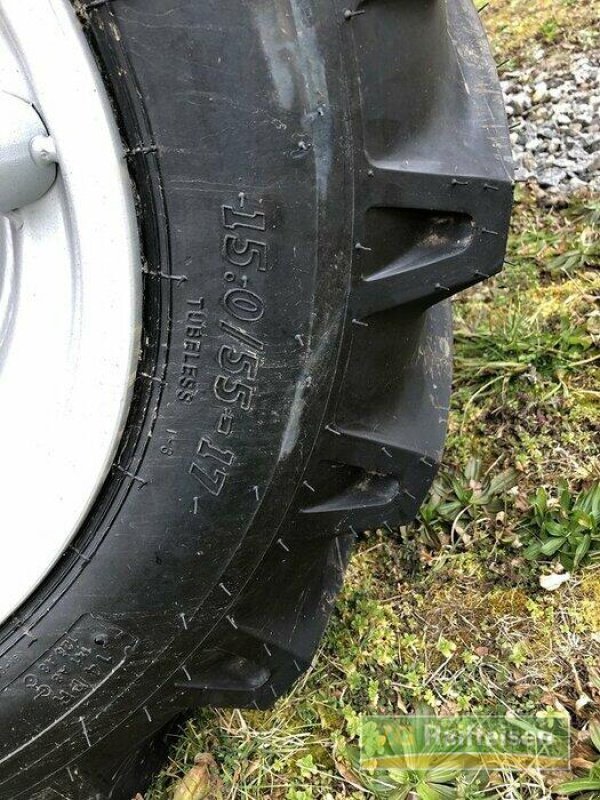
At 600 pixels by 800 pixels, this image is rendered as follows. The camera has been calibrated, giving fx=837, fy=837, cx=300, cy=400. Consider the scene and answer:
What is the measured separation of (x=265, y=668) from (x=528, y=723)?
455mm

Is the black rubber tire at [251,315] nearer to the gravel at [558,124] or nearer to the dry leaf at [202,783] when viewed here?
the dry leaf at [202,783]

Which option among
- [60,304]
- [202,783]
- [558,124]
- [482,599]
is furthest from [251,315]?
[558,124]

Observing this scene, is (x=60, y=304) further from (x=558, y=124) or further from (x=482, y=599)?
(x=558, y=124)

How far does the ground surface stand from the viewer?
1.45 meters

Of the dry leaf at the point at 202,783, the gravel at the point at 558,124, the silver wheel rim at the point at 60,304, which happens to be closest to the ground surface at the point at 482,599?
the dry leaf at the point at 202,783

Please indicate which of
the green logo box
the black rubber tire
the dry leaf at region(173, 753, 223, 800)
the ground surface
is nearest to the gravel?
the ground surface

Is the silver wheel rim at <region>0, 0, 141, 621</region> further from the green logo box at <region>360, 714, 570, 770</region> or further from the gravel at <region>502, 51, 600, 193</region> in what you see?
the gravel at <region>502, 51, 600, 193</region>

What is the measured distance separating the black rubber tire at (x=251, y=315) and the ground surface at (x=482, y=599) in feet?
1.06

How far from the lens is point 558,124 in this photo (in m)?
2.15

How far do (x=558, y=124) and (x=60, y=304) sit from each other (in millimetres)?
1571

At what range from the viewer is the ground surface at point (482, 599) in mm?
1453

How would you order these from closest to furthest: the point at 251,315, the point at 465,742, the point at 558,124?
the point at 251,315
the point at 465,742
the point at 558,124

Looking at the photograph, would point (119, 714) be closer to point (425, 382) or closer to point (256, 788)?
point (256, 788)

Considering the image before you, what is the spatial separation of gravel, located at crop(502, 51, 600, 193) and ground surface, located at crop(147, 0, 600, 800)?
0.87 feet
